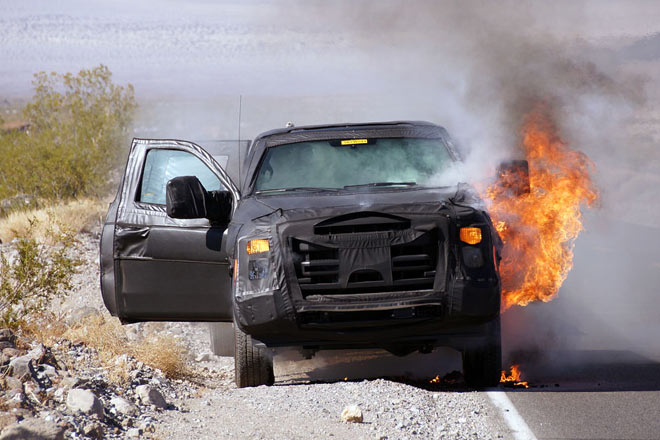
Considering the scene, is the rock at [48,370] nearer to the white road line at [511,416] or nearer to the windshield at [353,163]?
the windshield at [353,163]

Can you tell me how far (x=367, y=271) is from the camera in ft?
22.3

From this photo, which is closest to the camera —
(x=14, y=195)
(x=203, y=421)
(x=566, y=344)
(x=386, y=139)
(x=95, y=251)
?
(x=203, y=421)

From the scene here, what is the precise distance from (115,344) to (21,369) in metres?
2.12

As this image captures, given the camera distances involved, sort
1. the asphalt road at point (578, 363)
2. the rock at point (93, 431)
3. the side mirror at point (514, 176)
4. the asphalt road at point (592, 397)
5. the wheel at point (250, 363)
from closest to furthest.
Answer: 1. the rock at point (93, 431)
2. the asphalt road at point (592, 397)
3. the asphalt road at point (578, 363)
4. the wheel at point (250, 363)
5. the side mirror at point (514, 176)

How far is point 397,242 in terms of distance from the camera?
683cm

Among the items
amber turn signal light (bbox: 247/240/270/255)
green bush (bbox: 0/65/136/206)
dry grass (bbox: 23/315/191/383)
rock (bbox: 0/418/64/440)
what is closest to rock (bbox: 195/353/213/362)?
dry grass (bbox: 23/315/191/383)

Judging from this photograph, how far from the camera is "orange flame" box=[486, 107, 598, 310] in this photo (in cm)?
882

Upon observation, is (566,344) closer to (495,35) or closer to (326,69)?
(495,35)

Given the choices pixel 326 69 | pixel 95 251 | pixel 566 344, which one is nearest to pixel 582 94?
pixel 95 251

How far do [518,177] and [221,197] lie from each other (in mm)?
2441

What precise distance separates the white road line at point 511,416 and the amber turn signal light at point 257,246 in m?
2.01

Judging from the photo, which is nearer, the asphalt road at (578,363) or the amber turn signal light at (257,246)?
the asphalt road at (578,363)

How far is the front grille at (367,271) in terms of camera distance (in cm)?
682

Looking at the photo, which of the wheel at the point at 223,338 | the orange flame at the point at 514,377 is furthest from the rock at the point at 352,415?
the wheel at the point at 223,338
